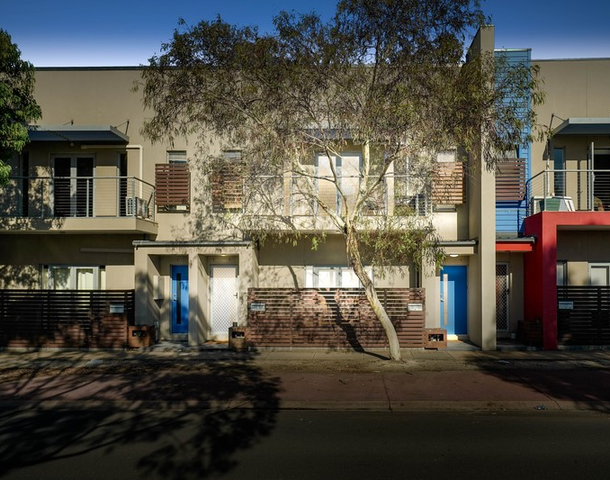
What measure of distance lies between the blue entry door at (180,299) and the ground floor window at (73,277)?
2177mm

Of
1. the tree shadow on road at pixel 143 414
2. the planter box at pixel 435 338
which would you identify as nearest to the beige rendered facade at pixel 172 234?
the planter box at pixel 435 338

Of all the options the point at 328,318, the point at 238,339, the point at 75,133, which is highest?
the point at 75,133

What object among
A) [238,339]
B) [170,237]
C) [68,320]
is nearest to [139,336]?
[68,320]

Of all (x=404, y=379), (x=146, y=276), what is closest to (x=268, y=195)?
(x=146, y=276)

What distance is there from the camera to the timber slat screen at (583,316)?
46.1ft

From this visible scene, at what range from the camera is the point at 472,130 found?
35.9ft

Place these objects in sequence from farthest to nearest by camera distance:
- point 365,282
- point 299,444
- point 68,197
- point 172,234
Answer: point 68,197, point 172,234, point 365,282, point 299,444

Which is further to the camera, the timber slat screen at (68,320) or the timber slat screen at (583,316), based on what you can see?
the timber slat screen at (68,320)

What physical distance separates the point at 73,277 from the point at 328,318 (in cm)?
802

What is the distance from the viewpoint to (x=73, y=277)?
1630 centimetres

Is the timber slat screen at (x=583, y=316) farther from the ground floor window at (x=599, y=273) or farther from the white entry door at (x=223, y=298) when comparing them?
the white entry door at (x=223, y=298)

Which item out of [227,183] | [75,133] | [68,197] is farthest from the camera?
[68,197]

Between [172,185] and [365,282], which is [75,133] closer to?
[172,185]

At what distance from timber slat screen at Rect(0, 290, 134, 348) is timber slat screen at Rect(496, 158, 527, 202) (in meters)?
11.1
